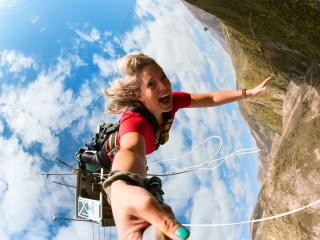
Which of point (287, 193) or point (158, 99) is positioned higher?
point (158, 99)

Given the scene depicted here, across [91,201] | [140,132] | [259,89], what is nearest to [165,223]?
[140,132]

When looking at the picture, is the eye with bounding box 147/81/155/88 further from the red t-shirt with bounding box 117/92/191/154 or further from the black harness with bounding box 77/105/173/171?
the red t-shirt with bounding box 117/92/191/154

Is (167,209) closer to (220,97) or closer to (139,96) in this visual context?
(139,96)

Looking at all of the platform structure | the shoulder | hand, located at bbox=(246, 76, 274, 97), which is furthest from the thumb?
the platform structure

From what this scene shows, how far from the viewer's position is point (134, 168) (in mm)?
3039

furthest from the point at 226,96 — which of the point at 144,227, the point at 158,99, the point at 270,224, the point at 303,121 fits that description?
the point at 144,227

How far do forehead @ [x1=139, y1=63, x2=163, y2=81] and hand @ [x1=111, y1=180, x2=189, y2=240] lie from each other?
2216mm

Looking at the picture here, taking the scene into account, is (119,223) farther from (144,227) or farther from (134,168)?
(134,168)

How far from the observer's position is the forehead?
14.9 ft

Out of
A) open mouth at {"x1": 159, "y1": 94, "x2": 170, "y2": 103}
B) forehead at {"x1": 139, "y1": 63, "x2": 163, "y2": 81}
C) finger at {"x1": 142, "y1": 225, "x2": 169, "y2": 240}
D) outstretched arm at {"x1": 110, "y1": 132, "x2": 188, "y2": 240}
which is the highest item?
forehead at {"x1": 139, "y1": 63, "x2": 163, "y2": 81}

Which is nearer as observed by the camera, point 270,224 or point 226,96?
point 226,96

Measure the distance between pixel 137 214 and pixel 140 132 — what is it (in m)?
1.57

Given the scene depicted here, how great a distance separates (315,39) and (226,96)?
5.78 feet

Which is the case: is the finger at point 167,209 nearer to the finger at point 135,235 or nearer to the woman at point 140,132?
the woman at point 140,132
